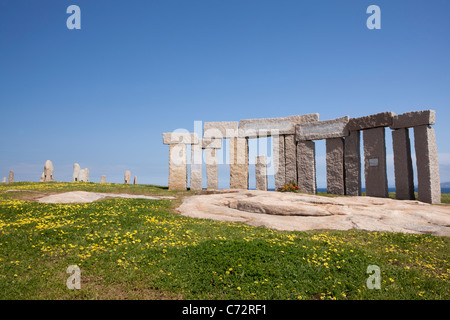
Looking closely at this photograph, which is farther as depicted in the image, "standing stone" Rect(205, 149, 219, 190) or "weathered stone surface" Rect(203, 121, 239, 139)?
"standing stone" Rect(205, 149, 219, 190)

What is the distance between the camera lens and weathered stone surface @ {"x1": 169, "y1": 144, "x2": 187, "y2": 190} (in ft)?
103

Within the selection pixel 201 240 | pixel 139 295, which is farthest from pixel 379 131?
pixel 139 295

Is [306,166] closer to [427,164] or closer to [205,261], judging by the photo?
[427,164]

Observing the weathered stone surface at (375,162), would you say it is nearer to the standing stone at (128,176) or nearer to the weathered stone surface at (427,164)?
the weathered stone surface at (427,164)

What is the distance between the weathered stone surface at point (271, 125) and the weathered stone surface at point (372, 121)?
11.9ft

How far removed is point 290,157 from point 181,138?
11.1 meters

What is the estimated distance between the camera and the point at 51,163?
46.7 m

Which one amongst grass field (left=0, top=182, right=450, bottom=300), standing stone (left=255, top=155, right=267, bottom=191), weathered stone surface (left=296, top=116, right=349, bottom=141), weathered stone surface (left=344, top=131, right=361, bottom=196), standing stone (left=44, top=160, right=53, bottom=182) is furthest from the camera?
standing stone (left=44, top=160, right=53, bottom=182)

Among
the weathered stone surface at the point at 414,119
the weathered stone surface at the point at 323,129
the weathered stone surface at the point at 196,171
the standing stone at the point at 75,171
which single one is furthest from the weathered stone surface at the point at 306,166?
the standing stone at the point at 75,171

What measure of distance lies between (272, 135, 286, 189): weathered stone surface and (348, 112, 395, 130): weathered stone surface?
21.2ft

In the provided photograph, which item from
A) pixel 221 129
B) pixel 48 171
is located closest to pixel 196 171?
pixel 221 129

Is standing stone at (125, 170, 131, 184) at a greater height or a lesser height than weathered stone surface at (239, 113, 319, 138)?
lesser

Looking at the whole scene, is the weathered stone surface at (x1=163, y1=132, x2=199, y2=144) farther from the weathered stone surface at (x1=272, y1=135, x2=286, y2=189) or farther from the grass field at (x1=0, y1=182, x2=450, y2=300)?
the grass field at (x1=0, y1=182, x2=450, y2=300)

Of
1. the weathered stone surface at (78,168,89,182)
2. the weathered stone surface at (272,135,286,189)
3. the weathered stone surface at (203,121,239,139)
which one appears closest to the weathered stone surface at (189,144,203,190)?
the weathered stone surface at (203,121,239,139)
